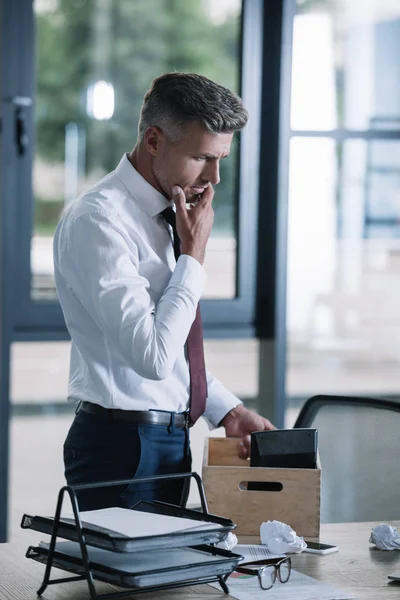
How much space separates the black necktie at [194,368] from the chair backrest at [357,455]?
0.36 m

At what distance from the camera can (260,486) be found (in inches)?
79.0

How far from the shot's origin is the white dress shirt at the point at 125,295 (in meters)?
1.80

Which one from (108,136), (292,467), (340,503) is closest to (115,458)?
(292,467)

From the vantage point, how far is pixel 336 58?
3.49 meters

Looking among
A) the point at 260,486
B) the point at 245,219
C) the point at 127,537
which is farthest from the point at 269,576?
the point at 245,219

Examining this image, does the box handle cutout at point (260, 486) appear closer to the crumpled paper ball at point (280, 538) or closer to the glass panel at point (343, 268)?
the crumpled paper ball at point (280, 538)

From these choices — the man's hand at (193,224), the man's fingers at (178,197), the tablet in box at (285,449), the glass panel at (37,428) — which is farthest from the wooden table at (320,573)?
the glass panel at (37,428)

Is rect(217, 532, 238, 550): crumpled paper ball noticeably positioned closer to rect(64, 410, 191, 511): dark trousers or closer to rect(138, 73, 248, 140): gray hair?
rect(64, 410, 191, 511): dark trousers

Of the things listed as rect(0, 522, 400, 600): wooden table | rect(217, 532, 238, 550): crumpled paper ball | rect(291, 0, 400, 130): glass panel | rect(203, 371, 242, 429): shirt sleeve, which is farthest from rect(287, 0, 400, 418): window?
rect(217, 532, 238, 550): crumpled paper ball

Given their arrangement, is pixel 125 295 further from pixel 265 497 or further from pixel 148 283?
pixel 265 497

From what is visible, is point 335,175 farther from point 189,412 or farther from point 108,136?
point 189,412

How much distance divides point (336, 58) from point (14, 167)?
1.26 m

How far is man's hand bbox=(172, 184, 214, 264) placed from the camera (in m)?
1.96

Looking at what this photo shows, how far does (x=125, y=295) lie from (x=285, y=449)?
432 mm
